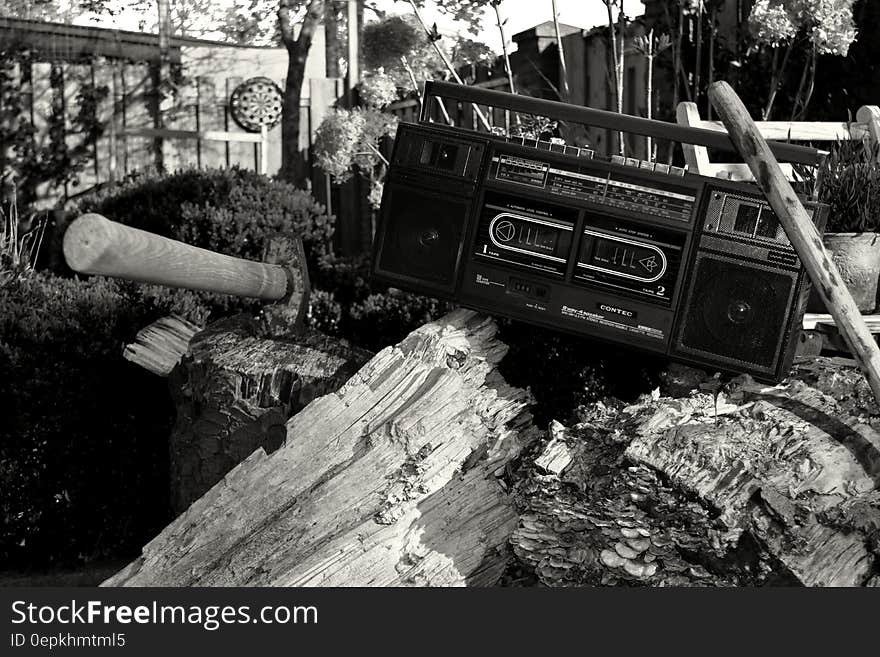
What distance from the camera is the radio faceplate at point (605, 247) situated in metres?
2.36

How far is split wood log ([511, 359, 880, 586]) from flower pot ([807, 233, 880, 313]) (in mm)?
879

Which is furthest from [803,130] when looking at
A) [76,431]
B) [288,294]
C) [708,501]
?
[76,431]

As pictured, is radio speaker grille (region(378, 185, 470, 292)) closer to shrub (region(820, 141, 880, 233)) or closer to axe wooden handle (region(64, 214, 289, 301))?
axe wooden handle (region(64, 214, 289, 301))

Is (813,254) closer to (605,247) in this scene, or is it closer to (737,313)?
(737,313)

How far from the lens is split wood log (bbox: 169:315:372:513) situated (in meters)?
2.57

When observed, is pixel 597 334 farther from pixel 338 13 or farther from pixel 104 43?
pixel 104 43

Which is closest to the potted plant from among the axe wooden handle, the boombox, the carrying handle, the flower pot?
the flower pot

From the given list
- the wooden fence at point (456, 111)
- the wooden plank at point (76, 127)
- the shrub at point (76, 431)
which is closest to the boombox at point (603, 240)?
the shrub at point (76, 431)

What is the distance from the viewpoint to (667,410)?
223cm

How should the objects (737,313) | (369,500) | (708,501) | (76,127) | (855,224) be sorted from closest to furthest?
(708,501)
(369,500)
(737,313)
(855,224)
(76,127)

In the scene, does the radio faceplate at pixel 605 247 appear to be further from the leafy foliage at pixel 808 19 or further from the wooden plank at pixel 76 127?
the wooden plank at pixel 76 127

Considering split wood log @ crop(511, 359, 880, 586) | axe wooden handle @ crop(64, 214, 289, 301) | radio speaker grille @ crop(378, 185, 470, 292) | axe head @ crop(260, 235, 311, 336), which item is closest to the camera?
axe wooden handle @ crop(64, 214, 289, 301)

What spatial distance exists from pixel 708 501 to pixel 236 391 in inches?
47.9

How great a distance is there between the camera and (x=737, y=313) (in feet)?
7.84
